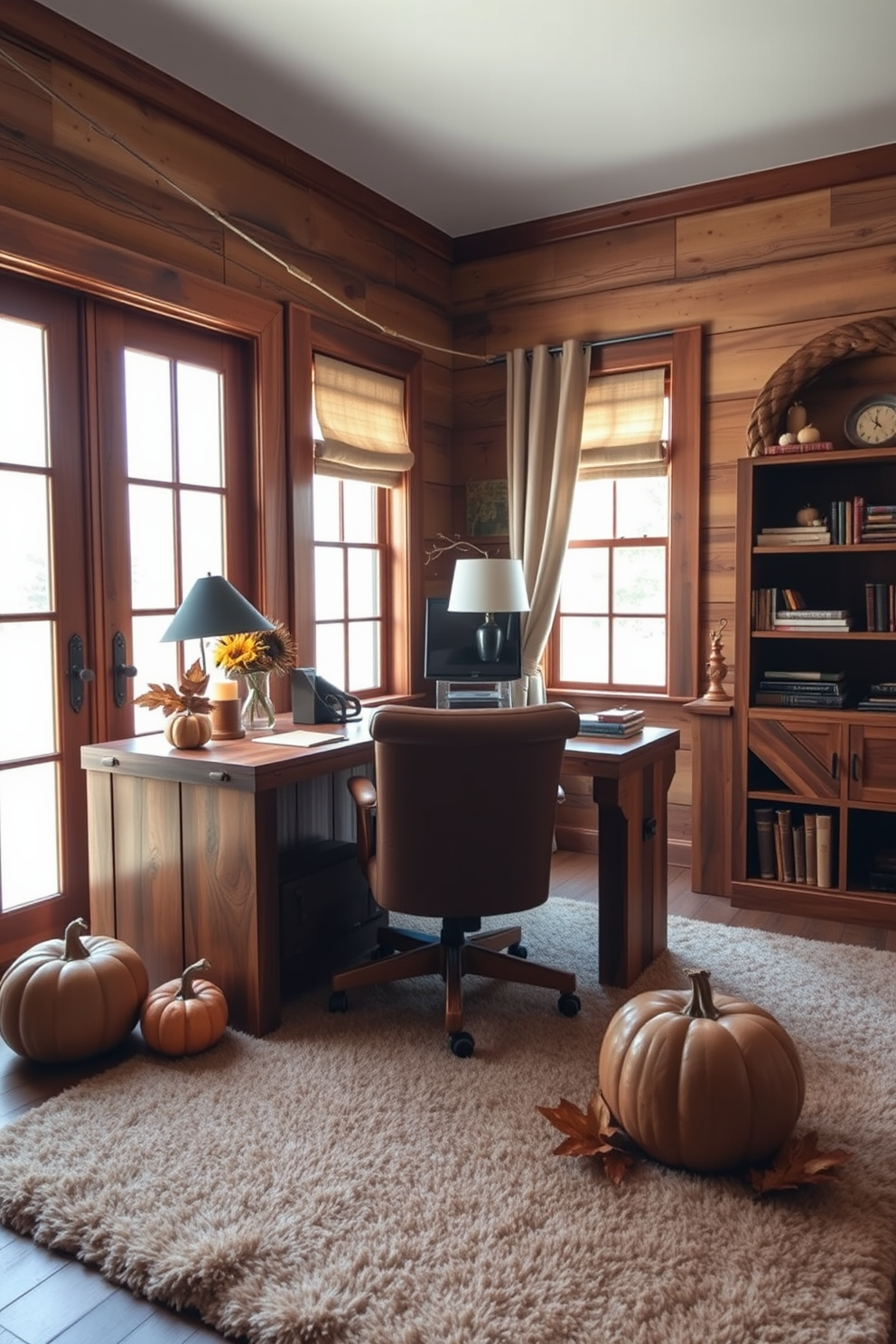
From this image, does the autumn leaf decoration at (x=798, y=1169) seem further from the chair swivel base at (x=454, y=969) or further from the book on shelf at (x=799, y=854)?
the book on shelf at (x=799, y=854)

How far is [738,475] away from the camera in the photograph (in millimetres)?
3812

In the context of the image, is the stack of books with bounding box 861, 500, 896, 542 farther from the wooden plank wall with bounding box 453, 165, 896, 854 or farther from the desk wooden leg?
the desk wooden leg

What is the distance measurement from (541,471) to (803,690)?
1.54m

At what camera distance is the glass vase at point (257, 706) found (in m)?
3.14

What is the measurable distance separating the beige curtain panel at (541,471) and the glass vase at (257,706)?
1556 mm

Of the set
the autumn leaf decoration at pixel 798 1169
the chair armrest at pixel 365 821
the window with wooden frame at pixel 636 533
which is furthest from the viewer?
the window with wooden frame at pixel 636 533

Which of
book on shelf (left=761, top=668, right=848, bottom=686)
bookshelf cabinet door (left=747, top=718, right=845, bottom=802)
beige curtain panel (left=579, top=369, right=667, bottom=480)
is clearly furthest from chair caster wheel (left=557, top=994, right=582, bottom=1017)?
beige curtain panel (left=579, top=369, right=667, bottom=480)

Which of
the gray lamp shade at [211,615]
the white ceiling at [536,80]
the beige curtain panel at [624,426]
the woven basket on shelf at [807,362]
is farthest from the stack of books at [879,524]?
the gray lamp shade at [211,615]

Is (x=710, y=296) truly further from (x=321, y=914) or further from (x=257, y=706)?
(x=321, y=914)

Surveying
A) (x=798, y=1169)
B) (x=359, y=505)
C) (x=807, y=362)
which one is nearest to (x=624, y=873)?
(x=798, y=1169)

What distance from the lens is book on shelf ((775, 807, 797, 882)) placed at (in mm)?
3783

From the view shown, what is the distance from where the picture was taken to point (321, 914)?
3.02 m

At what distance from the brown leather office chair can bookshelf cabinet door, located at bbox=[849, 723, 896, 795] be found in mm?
1525

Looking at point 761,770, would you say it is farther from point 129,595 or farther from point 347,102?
point 347,102
